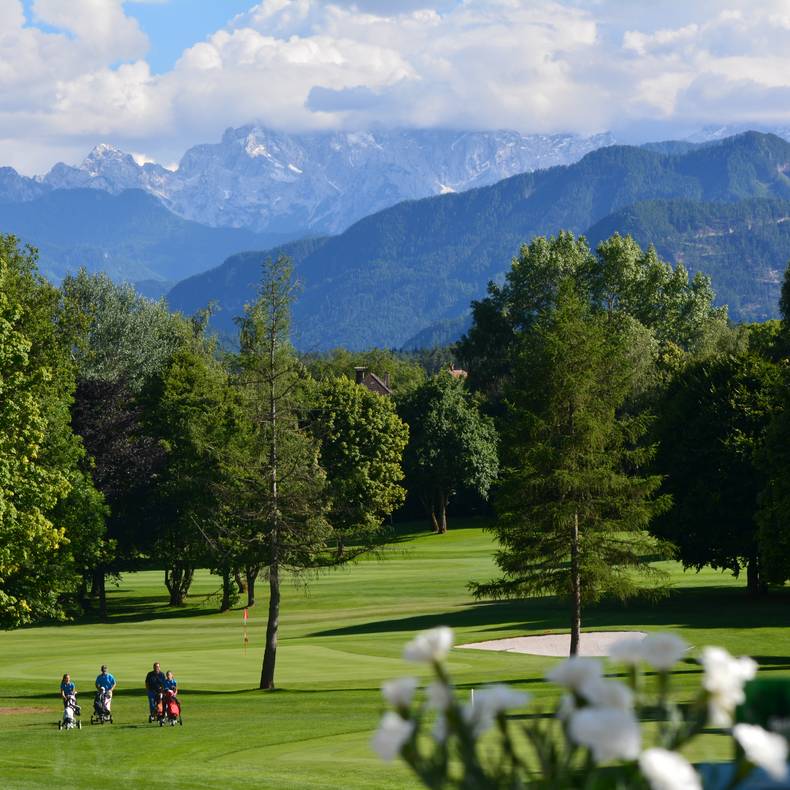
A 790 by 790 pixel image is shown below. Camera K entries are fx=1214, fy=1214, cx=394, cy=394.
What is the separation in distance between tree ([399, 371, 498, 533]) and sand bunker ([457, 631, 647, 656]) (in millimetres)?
48449

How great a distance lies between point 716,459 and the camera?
157 ft

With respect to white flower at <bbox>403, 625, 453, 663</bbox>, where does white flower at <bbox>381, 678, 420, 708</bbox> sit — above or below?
below

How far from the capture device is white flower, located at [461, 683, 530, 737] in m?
3.59

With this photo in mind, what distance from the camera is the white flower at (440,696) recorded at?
3582 mm

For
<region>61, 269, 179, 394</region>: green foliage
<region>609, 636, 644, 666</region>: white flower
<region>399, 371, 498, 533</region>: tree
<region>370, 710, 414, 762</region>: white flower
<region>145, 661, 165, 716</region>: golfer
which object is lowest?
<region>145, 661, 165, 716</region>: golfer

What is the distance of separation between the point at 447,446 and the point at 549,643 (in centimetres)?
5206

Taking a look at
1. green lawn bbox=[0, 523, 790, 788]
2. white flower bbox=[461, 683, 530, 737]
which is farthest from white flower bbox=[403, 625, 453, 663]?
green lawn bbox=[0, 523, 790, 788]

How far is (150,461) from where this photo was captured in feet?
212

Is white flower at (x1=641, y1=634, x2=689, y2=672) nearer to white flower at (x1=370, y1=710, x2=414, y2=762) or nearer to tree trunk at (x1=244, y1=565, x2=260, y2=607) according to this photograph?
white flower at (x1=370, y1=710, x2=414, y2=762)

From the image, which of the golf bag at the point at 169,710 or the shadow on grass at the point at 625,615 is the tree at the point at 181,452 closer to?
the shadow on grass at the point at 625,615

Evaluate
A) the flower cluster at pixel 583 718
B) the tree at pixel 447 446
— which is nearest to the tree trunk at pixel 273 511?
the flower cluster at pixel 583 718

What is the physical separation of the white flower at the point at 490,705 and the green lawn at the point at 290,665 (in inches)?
161

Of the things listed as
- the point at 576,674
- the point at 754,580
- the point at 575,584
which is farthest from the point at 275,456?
the point at 576,674

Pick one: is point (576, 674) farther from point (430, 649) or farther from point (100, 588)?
point (100, 588)
